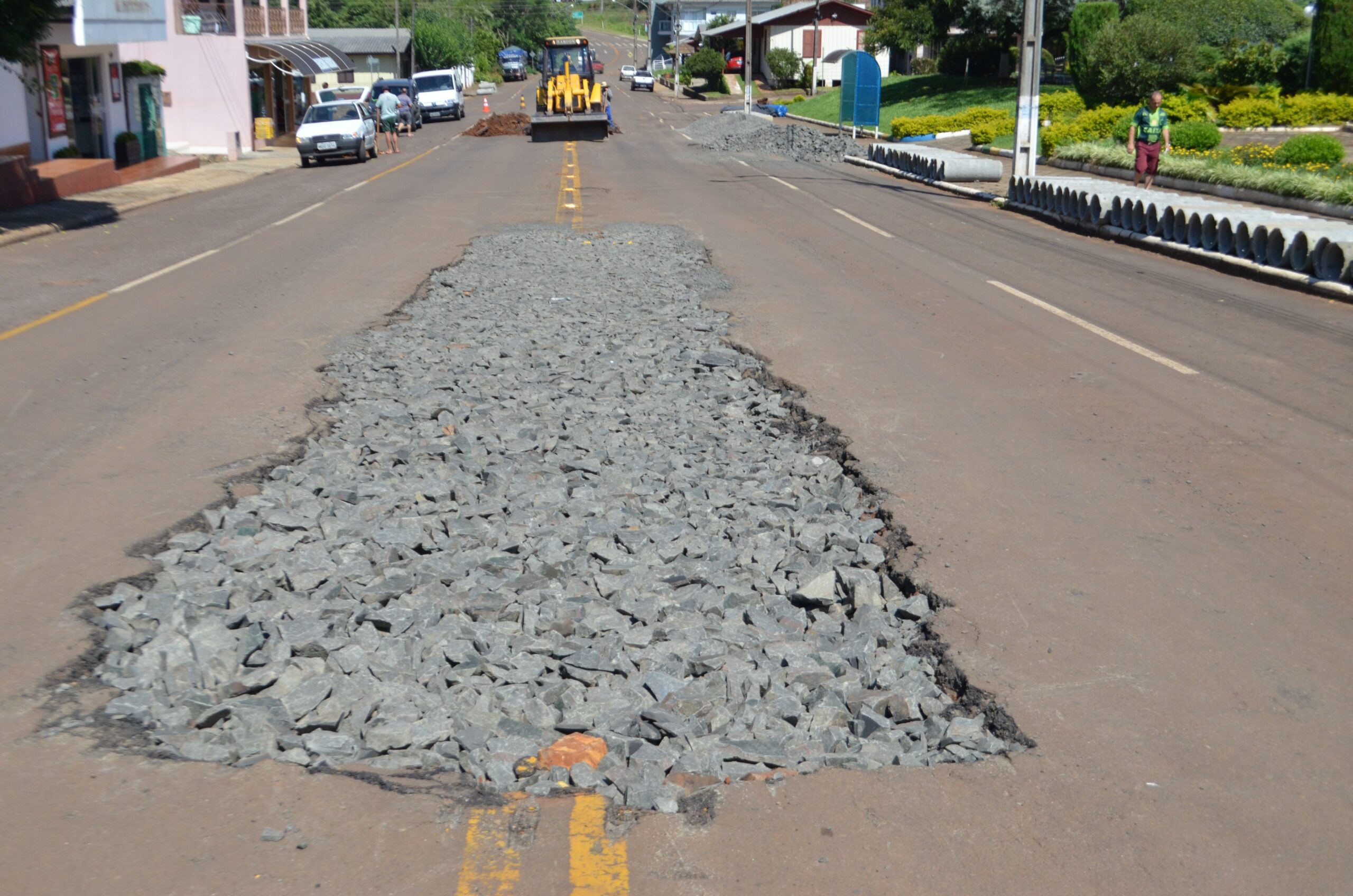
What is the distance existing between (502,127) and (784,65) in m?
37.4

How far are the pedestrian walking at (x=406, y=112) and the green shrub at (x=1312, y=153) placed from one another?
34085 mm

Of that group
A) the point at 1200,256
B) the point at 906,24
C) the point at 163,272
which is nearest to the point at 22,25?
the point at 163,272

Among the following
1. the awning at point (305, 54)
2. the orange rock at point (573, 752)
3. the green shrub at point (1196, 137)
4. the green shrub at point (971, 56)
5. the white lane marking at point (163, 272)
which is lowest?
the orange rock at point (573, 752)

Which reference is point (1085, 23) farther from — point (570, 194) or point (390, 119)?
point (390, 119)

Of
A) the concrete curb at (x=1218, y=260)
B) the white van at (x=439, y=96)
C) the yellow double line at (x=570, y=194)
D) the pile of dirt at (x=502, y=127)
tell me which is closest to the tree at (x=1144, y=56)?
the concrete curb at (x=1218, y=260)

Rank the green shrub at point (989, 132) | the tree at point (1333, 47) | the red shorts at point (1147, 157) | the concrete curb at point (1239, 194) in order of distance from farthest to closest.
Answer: the green shrub at point (989, 132) → the tree at point (1333, 47) → the red shorts at point (1147, 157) → the concrete curb at point (1239, 194)

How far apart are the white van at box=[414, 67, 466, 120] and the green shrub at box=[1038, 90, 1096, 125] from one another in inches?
1265

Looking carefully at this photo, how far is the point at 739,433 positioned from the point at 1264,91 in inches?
1144

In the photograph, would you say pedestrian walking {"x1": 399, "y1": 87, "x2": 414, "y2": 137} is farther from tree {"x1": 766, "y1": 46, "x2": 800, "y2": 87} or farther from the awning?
tree {"x1": 766, "y1": 46, "x2": 800, "y2": 87}

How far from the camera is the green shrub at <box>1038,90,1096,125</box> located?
3544 cm

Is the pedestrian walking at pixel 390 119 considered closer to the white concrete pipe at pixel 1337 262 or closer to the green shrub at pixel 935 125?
the green shrub at pixel 935 125

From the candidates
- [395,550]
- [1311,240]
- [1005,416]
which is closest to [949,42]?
[1311,240]

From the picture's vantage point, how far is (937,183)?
90.5 ft

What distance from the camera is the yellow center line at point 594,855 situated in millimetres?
3377
